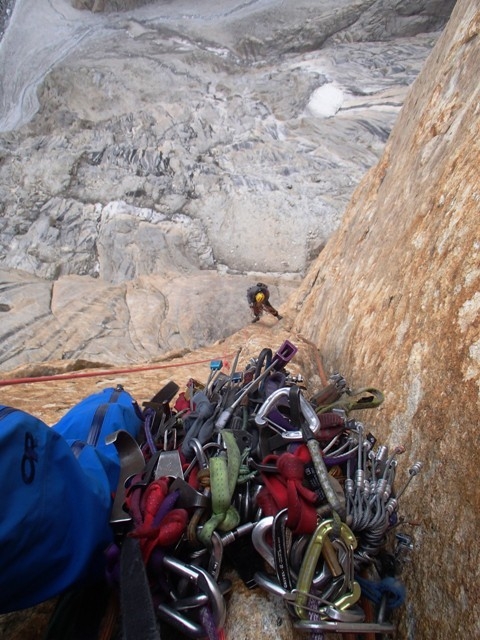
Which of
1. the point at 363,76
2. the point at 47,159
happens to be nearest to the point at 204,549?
the point at 47,159

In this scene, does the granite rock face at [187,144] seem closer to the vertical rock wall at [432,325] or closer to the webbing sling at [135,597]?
the vertical rock wall at [432,325]

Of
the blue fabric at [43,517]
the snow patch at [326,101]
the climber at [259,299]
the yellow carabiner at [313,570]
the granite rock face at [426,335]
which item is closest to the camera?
the blue fabric at [43,517]

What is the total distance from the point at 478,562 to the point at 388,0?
2934 centimetres

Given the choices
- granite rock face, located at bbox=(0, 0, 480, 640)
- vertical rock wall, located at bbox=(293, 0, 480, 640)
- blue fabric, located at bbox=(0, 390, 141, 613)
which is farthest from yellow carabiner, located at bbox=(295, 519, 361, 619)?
blue fabric, located at bbox=(0, 390, 141, 613)

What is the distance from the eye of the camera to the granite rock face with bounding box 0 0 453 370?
52.1ft

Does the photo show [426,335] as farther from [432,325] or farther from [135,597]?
[135,597]

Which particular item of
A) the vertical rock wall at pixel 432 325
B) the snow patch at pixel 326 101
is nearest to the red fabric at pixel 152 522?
the vertical rock wall at pixel 432 325

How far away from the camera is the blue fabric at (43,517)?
953 millimetres

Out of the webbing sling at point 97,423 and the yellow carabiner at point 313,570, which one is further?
the webbing sling at point 97,423

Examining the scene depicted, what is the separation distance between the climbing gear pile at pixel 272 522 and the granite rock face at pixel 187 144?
31.8ft

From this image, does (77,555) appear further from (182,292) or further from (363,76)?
(363,76)

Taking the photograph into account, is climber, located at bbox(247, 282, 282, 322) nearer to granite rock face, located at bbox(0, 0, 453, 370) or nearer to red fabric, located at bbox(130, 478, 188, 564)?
granite rock face, located at bbox(0, 0, 453, 370)

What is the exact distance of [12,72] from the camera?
2316 cm

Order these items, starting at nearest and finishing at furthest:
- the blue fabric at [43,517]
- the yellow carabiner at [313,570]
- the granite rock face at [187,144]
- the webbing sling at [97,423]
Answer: the blue fabric at [43,517]
the yellow carabiner at [313,570]
the webbing sling at [97,423]
the granite rock face at [187,144]
